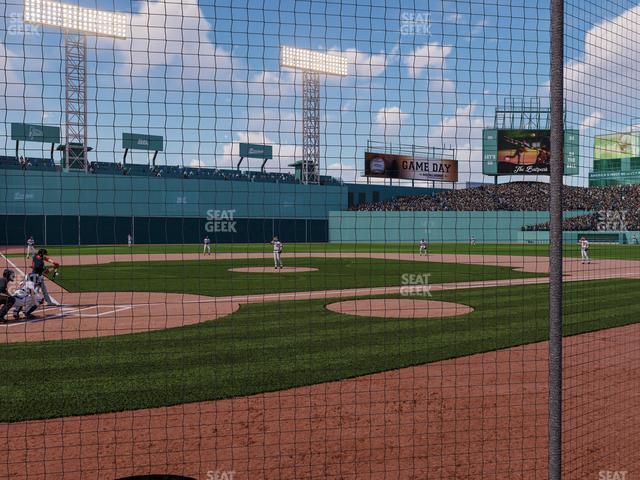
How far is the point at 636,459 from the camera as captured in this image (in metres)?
5.20

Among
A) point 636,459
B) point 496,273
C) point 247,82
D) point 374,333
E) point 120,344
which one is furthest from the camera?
point 496,273

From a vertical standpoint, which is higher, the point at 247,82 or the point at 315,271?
the point at 247,82

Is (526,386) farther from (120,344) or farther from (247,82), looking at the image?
(120,344)

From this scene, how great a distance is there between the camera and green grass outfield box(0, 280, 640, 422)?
708 centimetres

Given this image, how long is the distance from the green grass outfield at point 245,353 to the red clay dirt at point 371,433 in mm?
499

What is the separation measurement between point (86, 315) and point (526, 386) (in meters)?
9.56

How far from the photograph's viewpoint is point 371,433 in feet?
19.1

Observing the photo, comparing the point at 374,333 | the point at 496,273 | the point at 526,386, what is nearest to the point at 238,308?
the point at 374,333

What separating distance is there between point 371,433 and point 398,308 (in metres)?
8.26

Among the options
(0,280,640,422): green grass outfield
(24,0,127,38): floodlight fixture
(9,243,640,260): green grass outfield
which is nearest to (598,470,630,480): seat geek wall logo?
(0,280,640,422): green grass outfield

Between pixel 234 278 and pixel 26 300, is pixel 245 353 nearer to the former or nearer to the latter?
pixel 26 300

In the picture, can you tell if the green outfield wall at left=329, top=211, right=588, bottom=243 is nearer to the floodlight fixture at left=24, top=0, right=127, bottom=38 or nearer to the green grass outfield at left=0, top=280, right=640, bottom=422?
the green grass outfield at left=0, top=280, right=640, bottom=422

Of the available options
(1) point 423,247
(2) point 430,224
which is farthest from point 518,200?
(1) point 423,247

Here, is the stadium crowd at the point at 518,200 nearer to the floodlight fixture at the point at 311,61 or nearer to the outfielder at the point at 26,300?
the floodlight fixture at the point at 311,61
